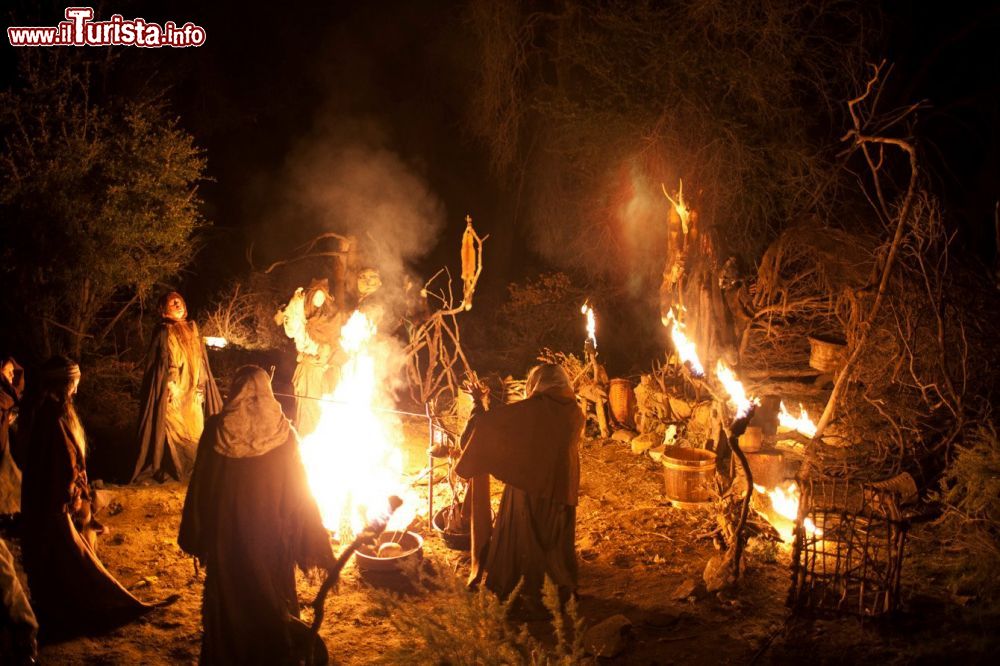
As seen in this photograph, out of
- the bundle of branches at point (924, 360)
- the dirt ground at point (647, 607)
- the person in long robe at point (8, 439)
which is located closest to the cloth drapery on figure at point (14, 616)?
the dirt ground at point (647, 607)

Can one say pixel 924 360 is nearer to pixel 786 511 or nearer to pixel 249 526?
pixel 786 511

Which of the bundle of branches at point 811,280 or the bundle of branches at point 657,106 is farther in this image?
the bundle of branches at point 657,106

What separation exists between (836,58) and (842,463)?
6.50 m

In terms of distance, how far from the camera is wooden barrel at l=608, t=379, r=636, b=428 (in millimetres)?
10922

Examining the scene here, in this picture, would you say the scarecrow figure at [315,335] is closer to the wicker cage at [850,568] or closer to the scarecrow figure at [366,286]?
the scarecrow figure at [366,286]

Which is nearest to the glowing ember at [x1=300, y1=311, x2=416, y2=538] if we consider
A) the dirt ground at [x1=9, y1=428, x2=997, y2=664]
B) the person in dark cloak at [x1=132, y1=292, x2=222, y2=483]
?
the dirt ground at [x1=9, y1=428, x2=997, y2=664]

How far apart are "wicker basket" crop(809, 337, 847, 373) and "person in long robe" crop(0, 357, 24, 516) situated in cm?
900

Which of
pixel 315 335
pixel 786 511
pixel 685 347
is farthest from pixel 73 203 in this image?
pixel 786 511

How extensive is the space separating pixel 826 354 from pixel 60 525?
8531 mm

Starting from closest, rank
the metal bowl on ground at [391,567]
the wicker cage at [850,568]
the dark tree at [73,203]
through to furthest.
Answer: the wicker cage at [850,568], the metal bowl on ground at [391,567], the dark tree at [73,203]

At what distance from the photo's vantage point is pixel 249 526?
412 centimetres

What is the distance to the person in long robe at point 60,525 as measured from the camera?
16.2 feet

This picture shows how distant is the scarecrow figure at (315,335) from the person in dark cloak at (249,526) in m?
4.35

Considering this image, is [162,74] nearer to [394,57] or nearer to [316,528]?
[394,57]
